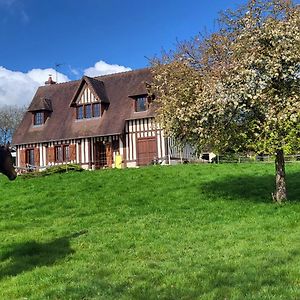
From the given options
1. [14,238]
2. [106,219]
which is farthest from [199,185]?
[14,238]

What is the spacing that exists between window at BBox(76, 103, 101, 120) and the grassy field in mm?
15204

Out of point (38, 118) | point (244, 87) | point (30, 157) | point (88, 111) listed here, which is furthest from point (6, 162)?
point (38, 118)

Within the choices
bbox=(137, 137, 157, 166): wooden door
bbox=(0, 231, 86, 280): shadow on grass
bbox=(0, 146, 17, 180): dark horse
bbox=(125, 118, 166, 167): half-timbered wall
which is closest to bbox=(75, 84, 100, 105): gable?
bbox=(125, 118, 166, 167): half-timbered wall

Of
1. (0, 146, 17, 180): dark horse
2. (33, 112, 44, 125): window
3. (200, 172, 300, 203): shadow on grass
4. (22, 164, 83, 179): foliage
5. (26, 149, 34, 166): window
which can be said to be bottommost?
(200, 172, 300, 203): shadow on grass

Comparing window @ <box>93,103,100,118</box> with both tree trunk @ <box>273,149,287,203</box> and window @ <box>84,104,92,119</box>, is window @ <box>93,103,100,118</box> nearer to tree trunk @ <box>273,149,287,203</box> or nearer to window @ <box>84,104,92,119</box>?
window @ <box>84,104,92,119</box>

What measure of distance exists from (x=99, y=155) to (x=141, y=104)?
568cm

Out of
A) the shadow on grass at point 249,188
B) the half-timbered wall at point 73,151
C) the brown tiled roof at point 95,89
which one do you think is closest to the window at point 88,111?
the brown tiled roof at point 95,89

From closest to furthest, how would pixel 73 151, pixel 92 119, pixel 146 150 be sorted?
1. pixel 146 150
2. pixel 92 119
3. pixel 73 151

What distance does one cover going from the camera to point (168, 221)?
572 inches

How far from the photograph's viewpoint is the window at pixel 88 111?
38375mm

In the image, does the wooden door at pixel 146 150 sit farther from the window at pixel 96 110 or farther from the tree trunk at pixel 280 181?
the tree trunk at pixel 280 181

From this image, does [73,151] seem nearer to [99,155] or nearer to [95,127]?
[99,155]

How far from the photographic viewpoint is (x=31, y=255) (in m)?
10.8

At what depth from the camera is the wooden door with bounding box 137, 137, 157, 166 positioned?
35.5m
